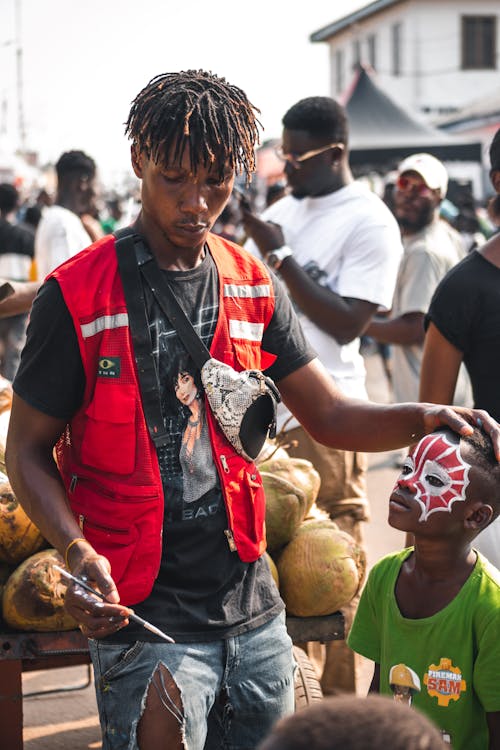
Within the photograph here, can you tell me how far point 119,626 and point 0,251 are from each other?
389 inches

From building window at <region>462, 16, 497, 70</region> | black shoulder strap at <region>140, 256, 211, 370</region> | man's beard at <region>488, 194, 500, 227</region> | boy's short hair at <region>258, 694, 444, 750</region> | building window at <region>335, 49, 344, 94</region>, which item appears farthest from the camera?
building window at <region>335, 49, 344, 94</region>

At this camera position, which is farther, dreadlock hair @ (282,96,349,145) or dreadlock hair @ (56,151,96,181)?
dreadlock hair @ (56,151,96,181)

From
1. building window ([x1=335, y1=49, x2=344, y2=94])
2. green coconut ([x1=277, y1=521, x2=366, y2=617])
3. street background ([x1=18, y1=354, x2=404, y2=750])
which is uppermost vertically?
building window ([x1=335, y1=49, x2=344, y2=94])

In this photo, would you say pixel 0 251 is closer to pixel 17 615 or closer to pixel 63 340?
pixel 17 615

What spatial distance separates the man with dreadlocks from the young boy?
24cm

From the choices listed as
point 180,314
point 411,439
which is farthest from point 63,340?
point 411,439

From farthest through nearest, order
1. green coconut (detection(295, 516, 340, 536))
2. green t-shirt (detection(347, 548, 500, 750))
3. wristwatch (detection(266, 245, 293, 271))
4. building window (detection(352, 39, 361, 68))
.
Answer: building window (detection(352, 39, 361, 68)), wristwatch (detection(266, 245, 293, 271)), green coconut (detection(295, 516, 340, 536)), green t-shirt (detection(347, 548, 500, 750))

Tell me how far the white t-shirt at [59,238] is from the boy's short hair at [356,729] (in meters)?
6.12

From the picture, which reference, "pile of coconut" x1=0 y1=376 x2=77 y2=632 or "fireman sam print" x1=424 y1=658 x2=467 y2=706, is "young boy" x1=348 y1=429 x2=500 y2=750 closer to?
"fireman sam print" x1=424 y1=658 x2=467 y2=706

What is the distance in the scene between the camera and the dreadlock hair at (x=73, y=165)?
8.07 metres

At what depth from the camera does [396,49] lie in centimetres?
5406

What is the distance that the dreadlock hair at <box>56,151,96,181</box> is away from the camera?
8.07 metres

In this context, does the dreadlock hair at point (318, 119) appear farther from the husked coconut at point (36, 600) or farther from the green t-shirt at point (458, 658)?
the green t-shirt at point (458, 658)

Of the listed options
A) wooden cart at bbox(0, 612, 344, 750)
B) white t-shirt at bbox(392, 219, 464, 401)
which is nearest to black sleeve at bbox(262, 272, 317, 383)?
wooden cart at bbox(0, 612, 344, 750)
